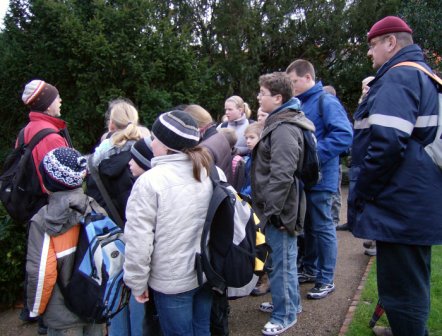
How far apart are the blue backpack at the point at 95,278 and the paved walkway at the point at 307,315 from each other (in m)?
1.44

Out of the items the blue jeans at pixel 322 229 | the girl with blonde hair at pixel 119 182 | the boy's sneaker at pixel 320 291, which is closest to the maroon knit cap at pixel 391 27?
the blue jeans at pixel 322 229

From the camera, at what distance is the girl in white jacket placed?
2.52 metres

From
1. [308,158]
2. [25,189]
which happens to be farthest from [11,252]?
[308,158]

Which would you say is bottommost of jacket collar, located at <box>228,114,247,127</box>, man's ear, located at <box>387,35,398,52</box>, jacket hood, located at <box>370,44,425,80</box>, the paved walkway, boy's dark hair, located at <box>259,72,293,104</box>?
the paved walkway

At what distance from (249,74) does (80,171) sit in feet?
31.3

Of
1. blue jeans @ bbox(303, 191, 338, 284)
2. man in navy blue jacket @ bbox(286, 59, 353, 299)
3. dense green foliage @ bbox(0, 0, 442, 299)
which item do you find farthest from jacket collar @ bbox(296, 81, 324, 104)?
dense green foliage @ bbox(0, 0, 442, 299)

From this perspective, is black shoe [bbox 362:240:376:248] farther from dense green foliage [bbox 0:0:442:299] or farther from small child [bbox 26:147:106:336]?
dense green foliage [bbox 0:0:442:299]

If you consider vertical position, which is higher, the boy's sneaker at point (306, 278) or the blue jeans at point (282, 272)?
the blue jeans at point (282, 272)

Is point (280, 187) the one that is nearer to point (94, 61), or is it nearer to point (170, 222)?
point (170, 222)

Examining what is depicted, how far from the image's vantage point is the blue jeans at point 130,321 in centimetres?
327

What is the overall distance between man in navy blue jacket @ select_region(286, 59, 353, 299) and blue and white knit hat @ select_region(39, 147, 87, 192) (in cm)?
229

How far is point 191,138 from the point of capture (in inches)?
105

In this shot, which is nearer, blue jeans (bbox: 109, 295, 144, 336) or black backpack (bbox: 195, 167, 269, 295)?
black backpack (bbox: 195, 167, 269, 295)

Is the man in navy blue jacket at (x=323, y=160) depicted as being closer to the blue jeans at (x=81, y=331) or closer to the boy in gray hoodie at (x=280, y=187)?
the boy in gray hoodie at (x=280, y=187)
